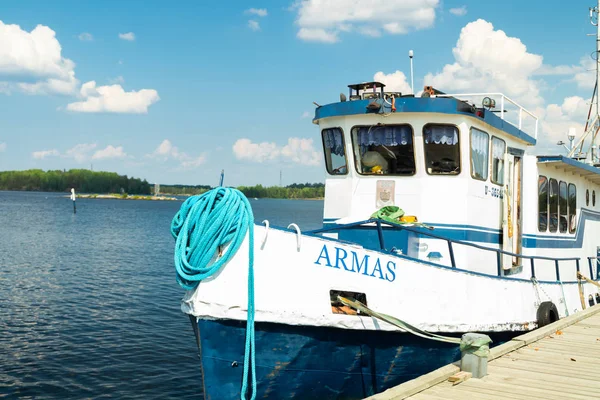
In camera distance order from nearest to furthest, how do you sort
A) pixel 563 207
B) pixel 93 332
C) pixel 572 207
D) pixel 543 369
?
pixel 543 369
pixel 563 207
pixel 572 207
pixel 93 332

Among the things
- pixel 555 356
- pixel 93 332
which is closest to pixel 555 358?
pixel 555 356

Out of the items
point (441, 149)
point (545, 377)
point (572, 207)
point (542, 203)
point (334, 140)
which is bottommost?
point (545, 377)

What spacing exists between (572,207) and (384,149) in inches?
219

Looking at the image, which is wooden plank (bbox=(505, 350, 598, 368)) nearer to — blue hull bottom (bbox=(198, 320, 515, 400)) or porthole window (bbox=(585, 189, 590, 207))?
blue hull bottom (bbox=(198, 320, 515, 400))

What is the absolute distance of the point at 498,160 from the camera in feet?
33.1

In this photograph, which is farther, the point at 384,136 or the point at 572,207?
the point at 572,207

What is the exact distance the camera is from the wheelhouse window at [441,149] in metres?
8.99

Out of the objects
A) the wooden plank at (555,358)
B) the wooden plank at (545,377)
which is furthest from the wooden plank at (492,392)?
the wooden plank at (555,358)

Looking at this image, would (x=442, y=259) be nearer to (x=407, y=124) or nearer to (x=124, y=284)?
(x=407, y=124)

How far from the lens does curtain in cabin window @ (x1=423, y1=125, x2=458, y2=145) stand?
8.98 metres

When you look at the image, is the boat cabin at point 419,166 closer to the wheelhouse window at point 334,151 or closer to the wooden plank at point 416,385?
the wheelhouse window at point 334,151

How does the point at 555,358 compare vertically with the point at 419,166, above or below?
below

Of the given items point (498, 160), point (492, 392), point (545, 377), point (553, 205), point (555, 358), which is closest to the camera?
point (492, 392)

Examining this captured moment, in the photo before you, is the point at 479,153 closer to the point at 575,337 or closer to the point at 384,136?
the point at 384,136
